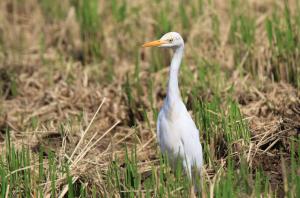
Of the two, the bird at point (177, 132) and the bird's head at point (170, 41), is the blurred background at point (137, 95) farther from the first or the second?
the bird's head at point (170, 41)

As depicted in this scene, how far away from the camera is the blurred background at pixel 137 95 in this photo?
237 inches

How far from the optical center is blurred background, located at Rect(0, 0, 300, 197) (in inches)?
237

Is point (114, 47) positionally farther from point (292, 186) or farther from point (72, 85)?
point (292, 186)

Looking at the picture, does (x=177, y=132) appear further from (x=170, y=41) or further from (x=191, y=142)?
(x=170, y=41)

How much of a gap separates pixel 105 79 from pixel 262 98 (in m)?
1.97

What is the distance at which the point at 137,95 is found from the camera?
27.9 feet

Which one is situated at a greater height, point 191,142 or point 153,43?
point 153,43

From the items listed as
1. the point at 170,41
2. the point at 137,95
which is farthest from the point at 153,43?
the point at 137,95

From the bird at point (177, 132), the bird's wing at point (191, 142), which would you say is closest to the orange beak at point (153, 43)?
the bird at point (177, 132)

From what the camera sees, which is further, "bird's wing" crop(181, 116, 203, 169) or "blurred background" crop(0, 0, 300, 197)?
"bird's wing" crop(181, 116, 203, 169)

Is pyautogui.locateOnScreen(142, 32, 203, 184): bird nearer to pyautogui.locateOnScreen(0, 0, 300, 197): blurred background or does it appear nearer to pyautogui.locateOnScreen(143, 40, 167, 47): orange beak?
pyautogui.locateOnScreen(143, 40, 167, 47): orange beak

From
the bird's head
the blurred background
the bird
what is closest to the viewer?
the blurred background

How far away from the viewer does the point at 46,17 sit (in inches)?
430

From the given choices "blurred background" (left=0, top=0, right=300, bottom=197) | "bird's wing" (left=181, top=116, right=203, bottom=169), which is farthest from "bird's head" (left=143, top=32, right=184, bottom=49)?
"blurred background" (left=0, top=0, right=300, bottom=197)
